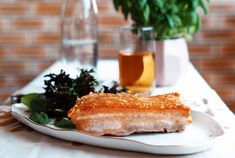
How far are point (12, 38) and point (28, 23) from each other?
122mm

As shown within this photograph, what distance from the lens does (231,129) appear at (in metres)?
1.00

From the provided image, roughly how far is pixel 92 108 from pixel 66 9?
0.81 meters

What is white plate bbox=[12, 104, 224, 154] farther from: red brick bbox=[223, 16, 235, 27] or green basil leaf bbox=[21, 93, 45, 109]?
red brick bbox=[223, 16, 235, 27]

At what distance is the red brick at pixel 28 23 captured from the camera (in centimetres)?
253

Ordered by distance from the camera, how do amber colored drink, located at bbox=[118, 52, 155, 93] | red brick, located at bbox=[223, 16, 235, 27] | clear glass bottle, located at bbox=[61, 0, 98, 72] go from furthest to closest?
1. red brick, located at bbox=[223, 16, 235, 27]
2. clear glass bottle, located at bbox=[61, 0, 98, 72]
3. amber colored drink, located at bbox=[118, 52, 155, 93]

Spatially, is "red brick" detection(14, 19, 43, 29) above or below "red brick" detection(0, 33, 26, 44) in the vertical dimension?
above

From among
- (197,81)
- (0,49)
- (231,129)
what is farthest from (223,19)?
(231,129)

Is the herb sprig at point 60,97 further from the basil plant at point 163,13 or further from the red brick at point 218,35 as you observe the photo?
the red brick at point 218,35

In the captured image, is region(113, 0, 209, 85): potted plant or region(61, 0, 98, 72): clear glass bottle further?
region(61, 0, 98, 72): clear glass bottle

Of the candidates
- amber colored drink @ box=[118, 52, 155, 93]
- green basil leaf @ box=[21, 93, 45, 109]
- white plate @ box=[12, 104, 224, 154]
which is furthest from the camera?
amber colored drink @ box=[118, 52, 155, 93]

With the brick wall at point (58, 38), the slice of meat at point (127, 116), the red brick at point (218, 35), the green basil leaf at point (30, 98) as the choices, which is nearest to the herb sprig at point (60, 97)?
the green basil leaf at point (30, 98)

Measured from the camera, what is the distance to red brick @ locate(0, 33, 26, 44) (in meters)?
2.55

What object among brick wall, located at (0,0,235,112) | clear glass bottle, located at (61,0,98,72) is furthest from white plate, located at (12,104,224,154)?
brick wall, located at (0,0,235,112)

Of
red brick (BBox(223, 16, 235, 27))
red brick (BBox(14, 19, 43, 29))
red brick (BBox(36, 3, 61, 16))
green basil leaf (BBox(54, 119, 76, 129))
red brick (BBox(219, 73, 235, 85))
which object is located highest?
red brick (BBox(36, 3, 61, 16))
